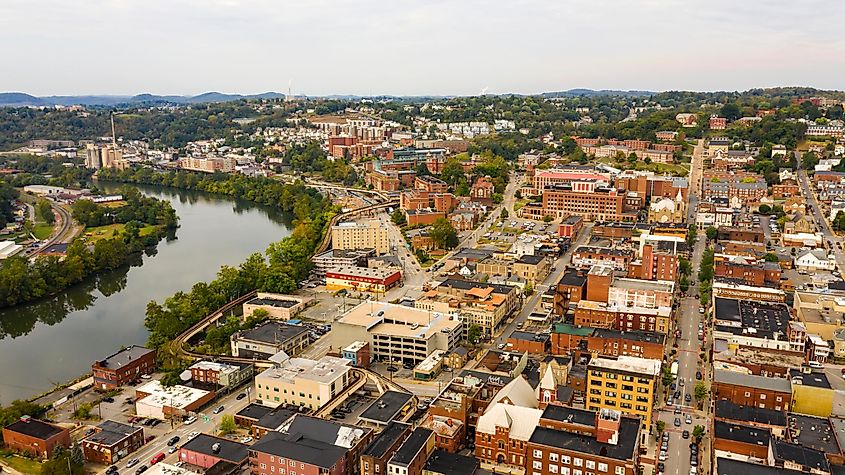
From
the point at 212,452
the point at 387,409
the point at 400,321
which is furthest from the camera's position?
the point at 400,321

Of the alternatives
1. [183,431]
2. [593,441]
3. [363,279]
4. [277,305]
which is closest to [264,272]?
[277,305]

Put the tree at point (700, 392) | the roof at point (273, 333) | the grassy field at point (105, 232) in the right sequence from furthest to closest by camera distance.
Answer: the grassy field at point (105, 232)
the roof at point (273, 333)
the tree at point (700, 392)

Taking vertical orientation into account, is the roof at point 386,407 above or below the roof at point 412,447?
below

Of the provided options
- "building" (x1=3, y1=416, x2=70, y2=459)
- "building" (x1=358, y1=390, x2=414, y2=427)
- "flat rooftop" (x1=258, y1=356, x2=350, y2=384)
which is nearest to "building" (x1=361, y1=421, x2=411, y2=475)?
"building" (x1=358, y1=390, x2=414, y2=427)

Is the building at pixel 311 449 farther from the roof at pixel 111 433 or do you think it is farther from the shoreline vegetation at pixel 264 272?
the shoreline vegetation at pixel 264 272

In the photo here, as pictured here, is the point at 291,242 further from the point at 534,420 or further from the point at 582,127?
the point at 582,127

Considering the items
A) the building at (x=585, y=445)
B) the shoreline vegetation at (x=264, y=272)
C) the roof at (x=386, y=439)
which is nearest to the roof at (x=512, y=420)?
the building at (x=585, y=445)

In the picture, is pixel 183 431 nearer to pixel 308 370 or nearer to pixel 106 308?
pixel 308 370
